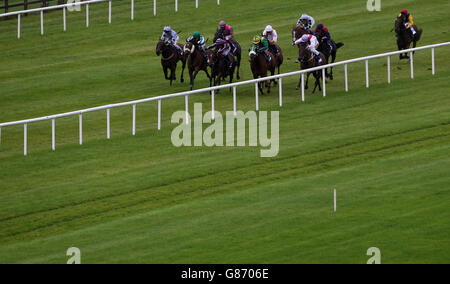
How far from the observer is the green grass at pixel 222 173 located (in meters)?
16.1

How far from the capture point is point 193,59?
93.2 ft

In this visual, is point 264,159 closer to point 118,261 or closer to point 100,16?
point 118,261

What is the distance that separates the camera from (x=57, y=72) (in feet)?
99.9

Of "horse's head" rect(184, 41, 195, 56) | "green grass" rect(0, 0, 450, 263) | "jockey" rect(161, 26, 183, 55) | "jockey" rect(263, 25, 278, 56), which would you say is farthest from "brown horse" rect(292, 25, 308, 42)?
"jockey" rect(161, 26, 183, 55)

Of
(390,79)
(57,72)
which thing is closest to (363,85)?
(390,79)

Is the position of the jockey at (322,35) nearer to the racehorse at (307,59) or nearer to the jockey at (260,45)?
the racehorse at (307,59)

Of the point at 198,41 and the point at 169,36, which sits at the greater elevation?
the point at 169,36

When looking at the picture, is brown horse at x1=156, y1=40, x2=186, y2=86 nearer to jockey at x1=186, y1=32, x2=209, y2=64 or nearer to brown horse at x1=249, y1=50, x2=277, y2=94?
jockey at x1=186, y1=32, x2=209, y2=64

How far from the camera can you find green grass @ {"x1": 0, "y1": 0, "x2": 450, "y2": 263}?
Answer: 16078mm

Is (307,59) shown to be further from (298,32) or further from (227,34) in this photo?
(227,34)

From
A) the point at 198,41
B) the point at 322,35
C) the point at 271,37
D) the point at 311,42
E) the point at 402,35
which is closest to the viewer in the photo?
the point at 311,42

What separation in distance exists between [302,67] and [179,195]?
9.28 metres

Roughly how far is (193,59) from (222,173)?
28.5 feet

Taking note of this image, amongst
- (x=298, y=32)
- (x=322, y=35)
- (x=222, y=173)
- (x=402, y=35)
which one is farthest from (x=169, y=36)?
(x=222, y=173)
